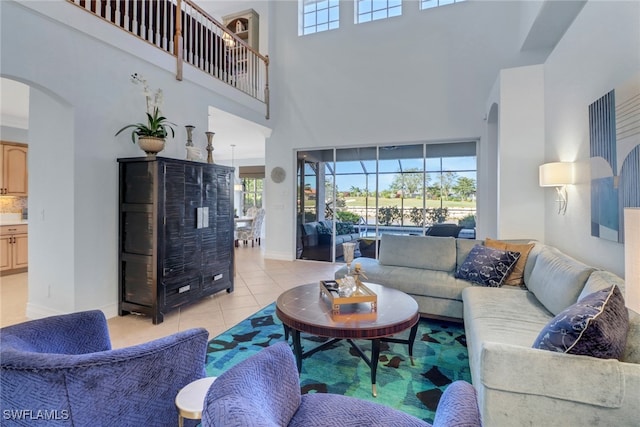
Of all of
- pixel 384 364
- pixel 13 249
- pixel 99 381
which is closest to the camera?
pixel 99 381

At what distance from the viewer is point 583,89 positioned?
9.26ft

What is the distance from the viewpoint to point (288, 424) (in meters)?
1.09

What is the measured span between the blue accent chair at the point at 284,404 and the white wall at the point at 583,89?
2163 millimetres

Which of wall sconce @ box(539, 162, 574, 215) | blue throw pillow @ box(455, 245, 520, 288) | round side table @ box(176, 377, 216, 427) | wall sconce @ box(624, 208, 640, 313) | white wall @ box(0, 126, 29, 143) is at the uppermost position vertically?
white wall @ box(0, 126, 29, 143)

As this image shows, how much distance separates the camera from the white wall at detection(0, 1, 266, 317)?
9.68 feet

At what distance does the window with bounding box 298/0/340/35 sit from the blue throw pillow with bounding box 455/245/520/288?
18.5ft

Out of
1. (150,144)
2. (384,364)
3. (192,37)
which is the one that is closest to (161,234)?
(150,144)

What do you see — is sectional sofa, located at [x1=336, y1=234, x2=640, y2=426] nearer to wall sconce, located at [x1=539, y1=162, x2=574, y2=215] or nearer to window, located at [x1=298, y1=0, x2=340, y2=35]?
wall sconce, located at [x1=539, y1=162, x2=574, y2=215]

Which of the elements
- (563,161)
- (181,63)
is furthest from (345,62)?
(563,161)

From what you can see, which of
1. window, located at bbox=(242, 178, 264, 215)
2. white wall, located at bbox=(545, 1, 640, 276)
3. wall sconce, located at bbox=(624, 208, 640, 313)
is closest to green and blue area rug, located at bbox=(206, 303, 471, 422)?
wall sconce, located at bbox=(624, 208, 640, 313)

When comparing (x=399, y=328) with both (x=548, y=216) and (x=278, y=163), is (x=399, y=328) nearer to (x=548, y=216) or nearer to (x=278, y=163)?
(x=548, y=216)

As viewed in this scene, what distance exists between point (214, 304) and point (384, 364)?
2.35 meters

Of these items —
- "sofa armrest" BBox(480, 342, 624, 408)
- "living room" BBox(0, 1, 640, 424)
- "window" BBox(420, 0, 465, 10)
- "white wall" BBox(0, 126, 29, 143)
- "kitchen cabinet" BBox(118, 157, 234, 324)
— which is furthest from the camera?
"window" BBox(420, 0, 465, 10)

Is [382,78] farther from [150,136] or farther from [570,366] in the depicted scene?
[570,366]
